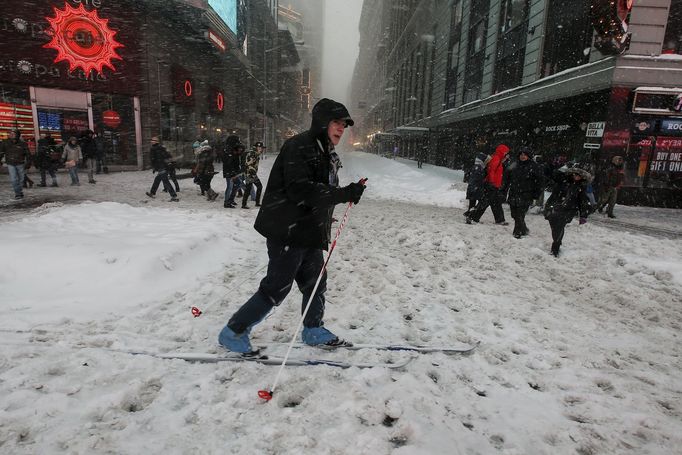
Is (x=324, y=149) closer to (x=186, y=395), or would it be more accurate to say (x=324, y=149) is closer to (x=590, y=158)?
Answer: (x=186, y=395)

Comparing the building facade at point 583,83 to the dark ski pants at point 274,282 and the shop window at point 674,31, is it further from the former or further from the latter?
the dark ski pants at point 274,282

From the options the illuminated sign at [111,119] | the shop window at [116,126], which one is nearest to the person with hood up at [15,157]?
the shop window at [116,126]

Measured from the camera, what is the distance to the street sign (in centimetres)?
1435

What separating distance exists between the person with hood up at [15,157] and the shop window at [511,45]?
21.9m

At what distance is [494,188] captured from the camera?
9.75 metres

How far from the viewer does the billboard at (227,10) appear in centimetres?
2498

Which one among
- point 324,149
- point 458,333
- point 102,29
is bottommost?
point 458,333

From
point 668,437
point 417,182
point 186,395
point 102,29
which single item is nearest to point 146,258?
point 186,395

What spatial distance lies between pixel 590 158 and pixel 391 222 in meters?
10.3

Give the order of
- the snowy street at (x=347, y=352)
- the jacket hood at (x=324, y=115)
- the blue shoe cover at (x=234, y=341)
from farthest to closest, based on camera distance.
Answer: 1. the blue shoe cover at (x=234, y=341)
2. the jacket hood at (x=324, y=115)
3. the snowy street at (x=347, y=352)

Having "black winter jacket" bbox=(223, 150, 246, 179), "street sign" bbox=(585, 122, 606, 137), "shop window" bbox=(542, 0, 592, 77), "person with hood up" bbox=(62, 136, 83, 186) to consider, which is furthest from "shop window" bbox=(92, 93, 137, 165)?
"street sign" bbox=(585, 122, 606, 137)

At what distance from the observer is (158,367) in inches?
116

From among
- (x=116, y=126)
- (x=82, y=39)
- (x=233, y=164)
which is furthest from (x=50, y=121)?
(x=233, y=164)

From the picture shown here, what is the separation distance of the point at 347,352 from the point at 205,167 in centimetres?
1011
